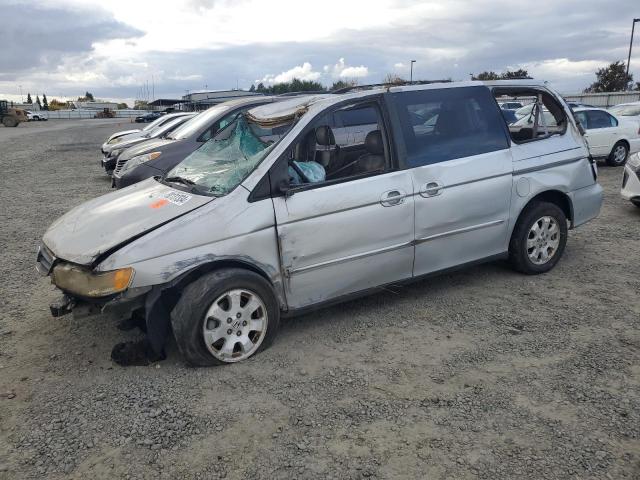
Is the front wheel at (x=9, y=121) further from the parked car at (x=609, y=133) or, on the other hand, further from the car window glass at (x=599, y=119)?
the car window glass at (x=599, y=119)

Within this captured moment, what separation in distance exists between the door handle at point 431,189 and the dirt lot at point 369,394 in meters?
0.99

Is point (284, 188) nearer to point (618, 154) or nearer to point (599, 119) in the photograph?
point (599, 119)

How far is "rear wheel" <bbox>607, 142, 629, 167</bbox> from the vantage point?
484 inches

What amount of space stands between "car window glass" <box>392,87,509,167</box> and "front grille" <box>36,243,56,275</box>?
275 cm

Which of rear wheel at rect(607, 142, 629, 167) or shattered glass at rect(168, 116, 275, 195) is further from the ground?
shattered glass at rect(168, 116, 275, 195)

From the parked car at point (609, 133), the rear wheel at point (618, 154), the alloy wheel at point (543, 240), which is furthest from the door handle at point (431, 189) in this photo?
the rear wheel at point (618, 154)

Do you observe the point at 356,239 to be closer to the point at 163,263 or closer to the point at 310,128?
the point at 310,128

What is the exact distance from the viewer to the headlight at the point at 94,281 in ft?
10.8

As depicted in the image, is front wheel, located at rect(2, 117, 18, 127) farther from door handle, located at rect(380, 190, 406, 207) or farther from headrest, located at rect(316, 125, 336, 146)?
→ door handle, located at rect(380, 190, 406, 207)

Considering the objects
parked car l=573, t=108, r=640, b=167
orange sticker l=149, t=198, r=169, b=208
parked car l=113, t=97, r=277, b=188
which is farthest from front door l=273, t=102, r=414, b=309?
parked car l=573, t=108, r=640, b=167

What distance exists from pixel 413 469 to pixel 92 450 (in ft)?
5.55

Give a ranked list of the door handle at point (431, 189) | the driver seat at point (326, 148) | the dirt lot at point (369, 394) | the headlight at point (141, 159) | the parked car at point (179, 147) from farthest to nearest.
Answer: the headlight at point (141, 159) < the parked car at point (179, 147) < the door handle at point (431, 189) < the driver seat at point (326, 148) < the dirt lot at point (369, 394)

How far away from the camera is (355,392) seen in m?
3.25

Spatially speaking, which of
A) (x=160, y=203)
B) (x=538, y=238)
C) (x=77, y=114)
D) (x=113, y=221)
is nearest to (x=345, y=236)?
(x=160, y=203)
